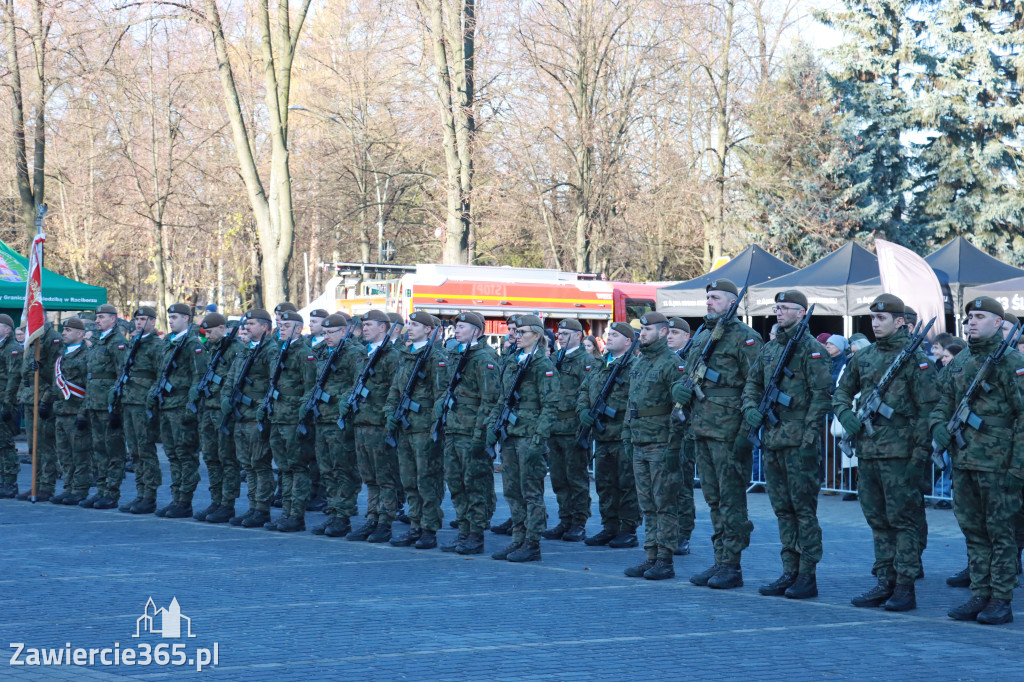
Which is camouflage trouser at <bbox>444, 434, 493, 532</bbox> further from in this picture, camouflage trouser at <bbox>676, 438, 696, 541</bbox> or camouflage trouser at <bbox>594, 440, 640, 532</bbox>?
camouflage trouser at <bbox>676, 438, 696, 541</bbox>

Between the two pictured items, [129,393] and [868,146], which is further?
[868,146]

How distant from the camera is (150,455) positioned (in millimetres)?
12625

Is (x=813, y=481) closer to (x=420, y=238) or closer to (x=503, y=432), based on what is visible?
(x=503, y=432)

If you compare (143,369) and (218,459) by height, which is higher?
(143,369)

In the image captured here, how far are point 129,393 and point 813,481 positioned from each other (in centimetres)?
763

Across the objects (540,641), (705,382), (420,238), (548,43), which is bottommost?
(540,641)

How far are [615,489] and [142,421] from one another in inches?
203

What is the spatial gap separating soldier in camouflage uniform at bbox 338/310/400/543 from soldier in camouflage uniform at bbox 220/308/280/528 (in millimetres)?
1176

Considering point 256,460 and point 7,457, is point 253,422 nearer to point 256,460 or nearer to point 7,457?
point 256,460

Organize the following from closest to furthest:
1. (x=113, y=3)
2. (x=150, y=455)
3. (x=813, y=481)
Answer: (x=813, y=481) → (x=150, y=455) → (x=113, y=3)

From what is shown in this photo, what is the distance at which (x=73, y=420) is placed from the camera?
13.5 meters

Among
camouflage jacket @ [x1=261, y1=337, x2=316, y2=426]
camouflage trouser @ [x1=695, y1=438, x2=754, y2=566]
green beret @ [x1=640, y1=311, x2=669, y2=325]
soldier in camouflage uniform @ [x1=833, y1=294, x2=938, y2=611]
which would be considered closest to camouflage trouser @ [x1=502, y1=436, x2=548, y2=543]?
green beret @ [x1=640, y1=311, x2=669, y2=325]

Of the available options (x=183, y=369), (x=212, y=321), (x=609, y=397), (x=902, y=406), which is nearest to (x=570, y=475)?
(x=609, y=397)

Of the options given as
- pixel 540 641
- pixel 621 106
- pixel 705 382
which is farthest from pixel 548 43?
pixel 540 641
